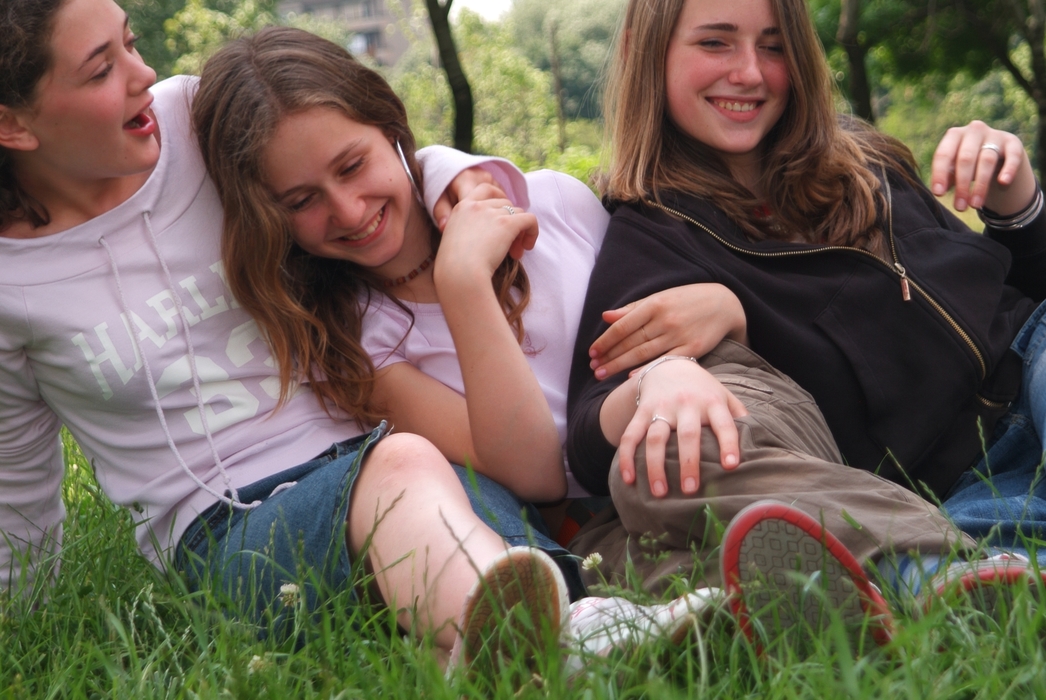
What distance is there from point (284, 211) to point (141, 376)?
492 mm

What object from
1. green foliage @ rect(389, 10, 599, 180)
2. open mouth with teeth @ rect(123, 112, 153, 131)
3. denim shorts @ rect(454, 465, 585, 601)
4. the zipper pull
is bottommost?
green foliage @ rect(389, 10, 599, 180)

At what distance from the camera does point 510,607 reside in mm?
1630

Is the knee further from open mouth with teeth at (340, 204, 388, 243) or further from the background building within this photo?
the background building

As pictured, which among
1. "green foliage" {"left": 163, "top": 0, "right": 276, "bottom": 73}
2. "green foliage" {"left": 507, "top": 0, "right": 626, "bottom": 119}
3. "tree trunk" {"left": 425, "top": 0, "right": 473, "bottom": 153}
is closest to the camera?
"tree trunk" {"left": 425, "top": 0, "right": 473, "bottom": 153}

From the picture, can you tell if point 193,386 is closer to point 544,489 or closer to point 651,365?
point 544,489

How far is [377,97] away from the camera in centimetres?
253

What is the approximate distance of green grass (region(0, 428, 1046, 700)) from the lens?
1367 mm

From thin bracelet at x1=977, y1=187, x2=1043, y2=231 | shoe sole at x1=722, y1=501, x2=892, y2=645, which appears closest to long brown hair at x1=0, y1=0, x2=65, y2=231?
shoe sole at x1=722, y1=501, x2=892, y2=645

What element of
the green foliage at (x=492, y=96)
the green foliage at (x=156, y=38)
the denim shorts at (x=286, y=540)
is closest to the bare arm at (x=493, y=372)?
the denim shorts at (x=286, y=540)

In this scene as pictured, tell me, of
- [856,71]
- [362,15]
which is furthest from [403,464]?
[362,15]

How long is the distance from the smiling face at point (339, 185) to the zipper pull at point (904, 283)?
1190 mm

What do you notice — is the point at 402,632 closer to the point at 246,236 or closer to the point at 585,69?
the point at 246,236

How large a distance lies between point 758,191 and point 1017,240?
692 millimetres

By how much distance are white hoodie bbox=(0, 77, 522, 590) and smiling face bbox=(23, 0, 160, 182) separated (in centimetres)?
12
